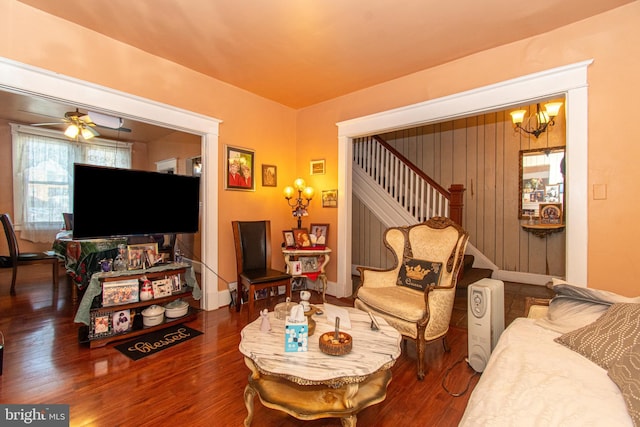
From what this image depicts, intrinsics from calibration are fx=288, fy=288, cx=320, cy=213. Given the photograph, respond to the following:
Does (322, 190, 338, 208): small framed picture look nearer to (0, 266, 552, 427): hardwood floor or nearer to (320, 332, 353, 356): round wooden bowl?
(0, 266, 552, 427): hardwood floor

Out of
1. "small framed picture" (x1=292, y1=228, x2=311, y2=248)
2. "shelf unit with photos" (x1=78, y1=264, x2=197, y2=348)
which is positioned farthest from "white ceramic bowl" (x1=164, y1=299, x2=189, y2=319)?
"small framed picture" (x1=292, y1=228, x2=311, y2=248)

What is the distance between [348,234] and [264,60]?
7.78 feet

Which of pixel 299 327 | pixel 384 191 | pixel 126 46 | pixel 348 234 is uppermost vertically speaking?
pixel 126 46

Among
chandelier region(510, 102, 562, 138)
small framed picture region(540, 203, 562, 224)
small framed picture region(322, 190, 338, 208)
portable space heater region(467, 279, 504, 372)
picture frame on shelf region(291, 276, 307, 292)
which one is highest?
chandelier region(510, 102, 562, 138)

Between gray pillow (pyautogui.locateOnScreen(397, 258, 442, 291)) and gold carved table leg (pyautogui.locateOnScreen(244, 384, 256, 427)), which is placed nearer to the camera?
gold carved table leg (pyautogui.locateOnScreen(244, 384, 256, 427))

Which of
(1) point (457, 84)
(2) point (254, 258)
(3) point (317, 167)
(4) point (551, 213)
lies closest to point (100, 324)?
(2) point (254, 258)

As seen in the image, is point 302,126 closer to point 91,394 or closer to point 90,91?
point 90,91

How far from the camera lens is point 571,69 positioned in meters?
2.39

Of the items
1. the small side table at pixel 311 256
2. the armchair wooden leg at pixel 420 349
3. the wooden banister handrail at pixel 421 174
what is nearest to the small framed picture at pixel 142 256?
the small side table at pixel 311 256

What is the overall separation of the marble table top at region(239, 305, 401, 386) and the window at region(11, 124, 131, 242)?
589 cm

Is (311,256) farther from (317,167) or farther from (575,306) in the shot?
(575,306)

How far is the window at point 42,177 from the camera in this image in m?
5.12

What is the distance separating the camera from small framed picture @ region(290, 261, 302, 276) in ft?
12.2

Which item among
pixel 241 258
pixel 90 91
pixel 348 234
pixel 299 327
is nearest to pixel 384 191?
pixel 348 234
